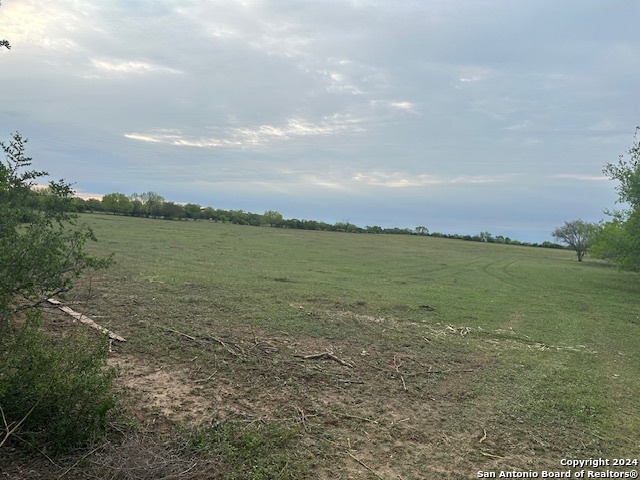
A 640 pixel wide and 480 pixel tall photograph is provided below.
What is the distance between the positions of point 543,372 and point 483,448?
13.0 feet

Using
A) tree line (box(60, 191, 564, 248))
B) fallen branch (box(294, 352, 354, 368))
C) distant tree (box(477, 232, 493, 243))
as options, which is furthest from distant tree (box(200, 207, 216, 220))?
fallen branch (box(294, 352, 354, 368))

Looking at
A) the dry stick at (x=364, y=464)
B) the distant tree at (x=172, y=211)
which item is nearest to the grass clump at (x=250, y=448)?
the dry stick at (x=364, y=464)

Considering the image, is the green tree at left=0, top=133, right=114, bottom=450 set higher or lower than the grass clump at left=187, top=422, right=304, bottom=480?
higher

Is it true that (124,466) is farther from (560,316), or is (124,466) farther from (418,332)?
(560,316)

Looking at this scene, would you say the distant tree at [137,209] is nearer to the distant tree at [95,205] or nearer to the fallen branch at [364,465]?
the distant tree at [95,205]

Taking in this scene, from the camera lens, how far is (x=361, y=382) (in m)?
7.04

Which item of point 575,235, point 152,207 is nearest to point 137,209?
point 152,207

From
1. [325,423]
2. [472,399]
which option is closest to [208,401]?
[325,423]

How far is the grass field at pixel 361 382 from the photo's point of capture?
191 inches

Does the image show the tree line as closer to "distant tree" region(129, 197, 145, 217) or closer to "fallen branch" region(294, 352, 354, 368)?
"distant tree" region(129, 197, 145, 217)

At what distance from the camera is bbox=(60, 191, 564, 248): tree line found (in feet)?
251

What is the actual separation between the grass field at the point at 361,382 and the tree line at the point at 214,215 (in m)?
66.8

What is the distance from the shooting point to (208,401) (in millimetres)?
5883

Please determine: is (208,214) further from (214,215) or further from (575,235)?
(575,235)
